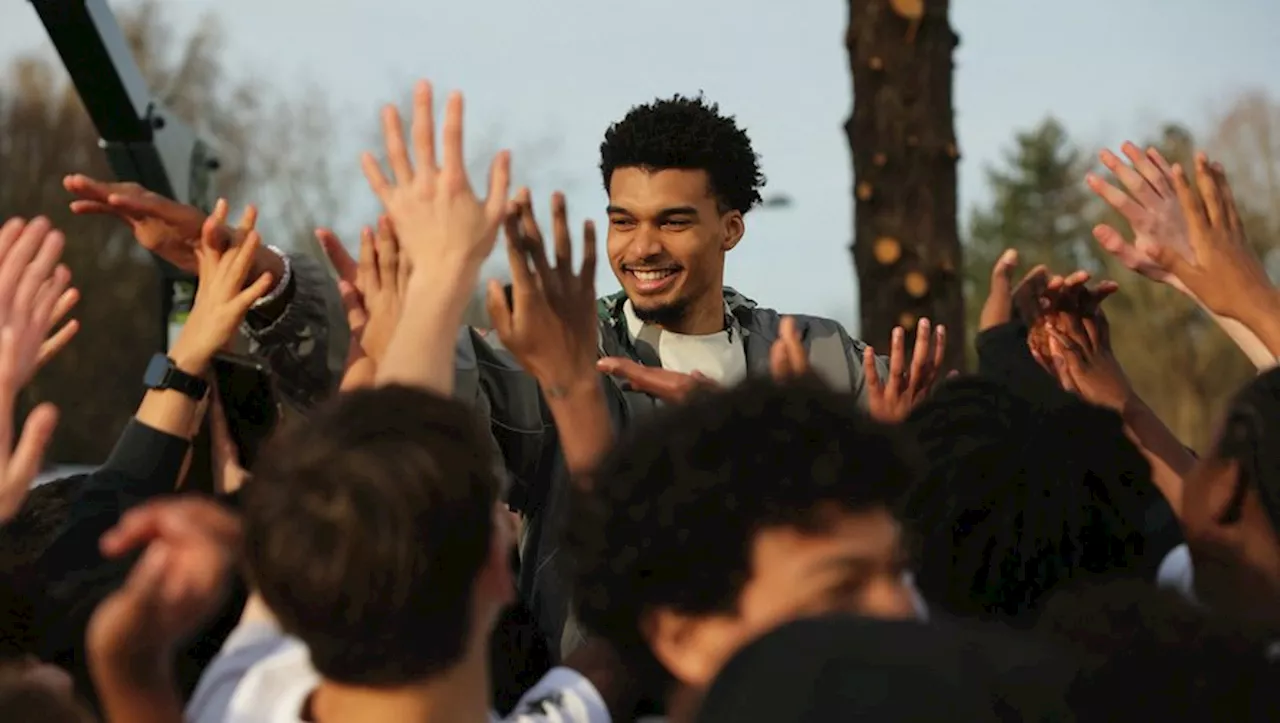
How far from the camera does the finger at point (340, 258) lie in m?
3.18

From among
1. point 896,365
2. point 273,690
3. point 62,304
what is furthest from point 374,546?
point 896,365

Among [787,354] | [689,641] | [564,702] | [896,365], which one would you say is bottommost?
[564,702]

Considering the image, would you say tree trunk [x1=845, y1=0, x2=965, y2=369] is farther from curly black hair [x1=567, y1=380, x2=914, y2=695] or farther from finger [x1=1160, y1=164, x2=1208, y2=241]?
curly black hair [x1=567, y1=380, x2=914, y2=695]

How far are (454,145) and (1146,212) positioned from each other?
52.4 inches

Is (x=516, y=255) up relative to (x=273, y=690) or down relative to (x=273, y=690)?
up

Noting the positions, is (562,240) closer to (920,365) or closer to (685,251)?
(920,365)

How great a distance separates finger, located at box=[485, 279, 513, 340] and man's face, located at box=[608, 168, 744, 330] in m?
1.32

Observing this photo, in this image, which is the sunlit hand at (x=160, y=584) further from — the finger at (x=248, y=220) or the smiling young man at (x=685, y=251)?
the smiling young man at (x=685, y=251)

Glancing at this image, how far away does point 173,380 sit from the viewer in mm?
2904

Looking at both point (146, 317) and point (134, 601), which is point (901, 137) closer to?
point (134, 601)

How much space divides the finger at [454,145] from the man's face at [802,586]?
3.01ft

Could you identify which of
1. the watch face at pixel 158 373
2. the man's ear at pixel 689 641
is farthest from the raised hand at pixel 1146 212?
the watch face at pixel 158 373

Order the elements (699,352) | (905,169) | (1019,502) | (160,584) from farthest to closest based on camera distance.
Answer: (905,169) → (699,352) → (1019,502) → (160,584)


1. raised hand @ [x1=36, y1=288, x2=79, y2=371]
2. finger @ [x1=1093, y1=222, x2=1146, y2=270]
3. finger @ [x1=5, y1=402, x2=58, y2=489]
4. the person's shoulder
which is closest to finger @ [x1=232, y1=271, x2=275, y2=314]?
raised hand @ [x1=36, y1=288, x2=79, y2=371]
